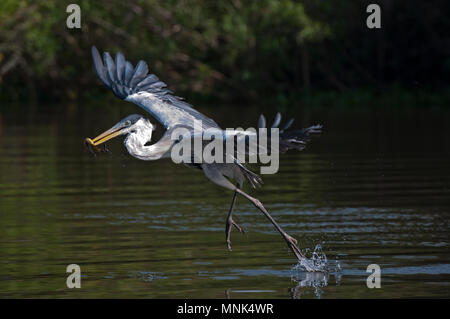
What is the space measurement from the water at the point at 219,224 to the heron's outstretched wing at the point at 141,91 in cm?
123

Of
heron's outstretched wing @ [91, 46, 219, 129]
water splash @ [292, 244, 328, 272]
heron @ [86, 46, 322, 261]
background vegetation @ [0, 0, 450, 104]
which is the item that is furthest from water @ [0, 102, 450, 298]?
background vegetation @ [0, 0, 450, 104]

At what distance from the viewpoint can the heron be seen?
30.6 ft

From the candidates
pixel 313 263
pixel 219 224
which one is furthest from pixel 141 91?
pixel 313 263

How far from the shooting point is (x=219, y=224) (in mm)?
11672

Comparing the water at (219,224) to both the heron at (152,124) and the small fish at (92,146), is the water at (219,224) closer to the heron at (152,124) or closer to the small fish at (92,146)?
the heron at (152,124)

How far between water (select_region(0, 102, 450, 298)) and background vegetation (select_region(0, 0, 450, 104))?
547 inches

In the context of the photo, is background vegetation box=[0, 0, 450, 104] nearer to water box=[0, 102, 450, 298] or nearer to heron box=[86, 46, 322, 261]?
water box=[0, 102, 450, 298]

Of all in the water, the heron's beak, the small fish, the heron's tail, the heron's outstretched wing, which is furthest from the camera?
the heron's outstretched wing

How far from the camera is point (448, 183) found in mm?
14648

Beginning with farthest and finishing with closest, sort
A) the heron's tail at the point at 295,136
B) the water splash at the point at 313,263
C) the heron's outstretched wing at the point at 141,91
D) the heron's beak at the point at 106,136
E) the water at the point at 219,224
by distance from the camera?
the heron's outstretched wing at the point at 141,91, the water splash at the point at 313,263, the heron's beak at the point at 106,136, the water at the point at 219,224, the heron's tail at the point at 295,136

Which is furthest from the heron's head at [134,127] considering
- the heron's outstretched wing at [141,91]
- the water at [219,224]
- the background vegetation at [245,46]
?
the background vegetation at [245,46]

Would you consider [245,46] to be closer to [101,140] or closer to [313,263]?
[313,263]

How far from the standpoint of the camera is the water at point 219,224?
8.62 metres

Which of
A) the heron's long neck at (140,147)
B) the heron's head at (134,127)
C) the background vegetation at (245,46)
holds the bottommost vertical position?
the heron's long neck at (140,147)
